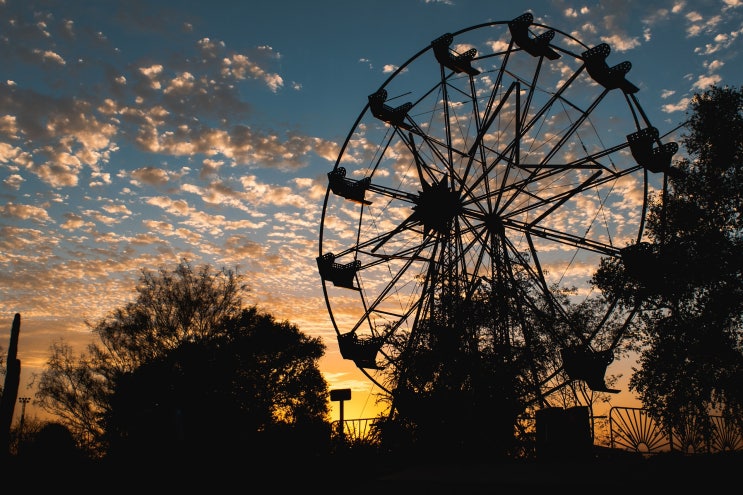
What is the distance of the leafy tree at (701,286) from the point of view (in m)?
20.3

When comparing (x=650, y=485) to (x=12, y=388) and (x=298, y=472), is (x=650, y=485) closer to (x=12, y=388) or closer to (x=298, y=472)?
(x=298, y=472)

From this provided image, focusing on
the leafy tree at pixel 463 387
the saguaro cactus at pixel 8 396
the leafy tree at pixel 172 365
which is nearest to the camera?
the saguaro cactus at pixel 8 396

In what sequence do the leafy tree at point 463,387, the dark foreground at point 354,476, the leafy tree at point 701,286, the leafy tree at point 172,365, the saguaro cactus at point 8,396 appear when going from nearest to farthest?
the dark foreground at point 354,476
the saguaro cactus at point 8,396
the leafy tree at point 463,387
the leafy tree at point 701,286
the leafy tree at point 172,365

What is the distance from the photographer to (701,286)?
69.7 ft

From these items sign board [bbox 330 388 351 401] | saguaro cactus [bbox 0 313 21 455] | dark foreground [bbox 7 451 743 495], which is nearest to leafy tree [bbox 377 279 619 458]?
sign board [bbox 330 388 351 401]

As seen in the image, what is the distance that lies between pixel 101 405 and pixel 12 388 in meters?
23.4

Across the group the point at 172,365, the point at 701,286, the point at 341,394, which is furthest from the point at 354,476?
the point at 172,365

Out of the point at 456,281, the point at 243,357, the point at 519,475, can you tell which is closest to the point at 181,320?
the point at 243,357

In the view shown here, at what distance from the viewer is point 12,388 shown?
11555 mm

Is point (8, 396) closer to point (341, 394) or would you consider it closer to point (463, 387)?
point (341, 394)

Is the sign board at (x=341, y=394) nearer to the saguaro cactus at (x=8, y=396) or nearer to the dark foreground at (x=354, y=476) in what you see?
the dark foreground at (x=354, y=476)

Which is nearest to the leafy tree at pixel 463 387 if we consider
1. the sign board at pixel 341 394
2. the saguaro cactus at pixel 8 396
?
the sign board at pixel 341 394

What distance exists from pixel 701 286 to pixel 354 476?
15947 mm

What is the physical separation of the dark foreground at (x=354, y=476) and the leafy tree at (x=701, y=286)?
10.1 metres
